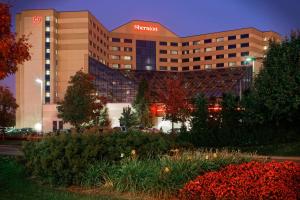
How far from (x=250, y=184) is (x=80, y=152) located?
6.76 m

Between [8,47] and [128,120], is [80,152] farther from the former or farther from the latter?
[128,120]

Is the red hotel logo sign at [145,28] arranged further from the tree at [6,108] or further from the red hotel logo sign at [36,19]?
the tree at [6,108]

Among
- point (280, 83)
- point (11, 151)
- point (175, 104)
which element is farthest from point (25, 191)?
point (175, 104)

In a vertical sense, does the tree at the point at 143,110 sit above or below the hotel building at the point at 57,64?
below

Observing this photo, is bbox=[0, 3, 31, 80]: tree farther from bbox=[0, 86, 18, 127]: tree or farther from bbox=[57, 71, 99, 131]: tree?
bbox=[0, 86, 18, 127]: tree

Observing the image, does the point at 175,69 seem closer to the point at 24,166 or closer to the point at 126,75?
the point at 126,75

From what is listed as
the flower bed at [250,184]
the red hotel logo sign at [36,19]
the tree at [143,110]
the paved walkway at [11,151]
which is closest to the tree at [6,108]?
the paved walkway at [11,151]

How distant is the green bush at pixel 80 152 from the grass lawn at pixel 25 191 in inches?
23.7

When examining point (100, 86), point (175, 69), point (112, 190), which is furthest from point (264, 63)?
point (175, 69)

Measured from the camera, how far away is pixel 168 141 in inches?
660

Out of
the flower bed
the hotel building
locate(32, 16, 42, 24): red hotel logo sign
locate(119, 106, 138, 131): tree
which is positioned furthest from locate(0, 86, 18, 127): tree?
locate(32, 16, 42, 24): red hotel logo sign

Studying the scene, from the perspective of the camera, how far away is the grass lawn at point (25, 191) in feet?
39.4

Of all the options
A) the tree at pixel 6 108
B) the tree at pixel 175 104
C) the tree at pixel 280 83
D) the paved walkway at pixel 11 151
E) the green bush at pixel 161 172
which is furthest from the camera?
the tree at pixel 175 104

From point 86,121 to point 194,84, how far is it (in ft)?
280
